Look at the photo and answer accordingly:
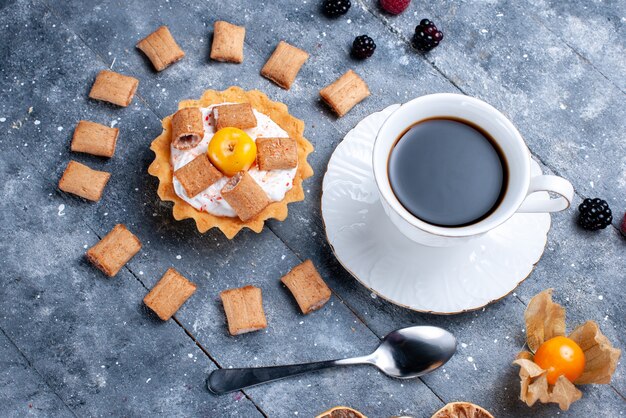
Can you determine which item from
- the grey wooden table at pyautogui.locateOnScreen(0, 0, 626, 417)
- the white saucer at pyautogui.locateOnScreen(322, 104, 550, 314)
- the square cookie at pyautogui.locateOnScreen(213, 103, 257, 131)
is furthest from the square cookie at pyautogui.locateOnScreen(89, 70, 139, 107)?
the white saucer at pyautogui.locateOnScreen(322, 104, 550, 314)

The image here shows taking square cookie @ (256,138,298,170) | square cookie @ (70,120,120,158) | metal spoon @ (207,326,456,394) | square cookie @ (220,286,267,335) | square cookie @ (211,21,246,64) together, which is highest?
square cookie @ (211,21,246,64)

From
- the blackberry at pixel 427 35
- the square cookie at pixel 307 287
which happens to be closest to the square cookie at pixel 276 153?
the square cookie at pixel 307 287

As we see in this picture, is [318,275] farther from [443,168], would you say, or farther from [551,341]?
[551,341]

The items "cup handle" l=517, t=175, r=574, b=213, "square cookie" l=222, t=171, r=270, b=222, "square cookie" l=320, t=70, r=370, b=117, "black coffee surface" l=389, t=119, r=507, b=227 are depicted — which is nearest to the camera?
"cup handle" l=517, t=175, r=574, b=213

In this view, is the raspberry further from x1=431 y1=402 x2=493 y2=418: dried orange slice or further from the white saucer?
x1=431 y1=402 x2=493 y2=418: dried orange slice

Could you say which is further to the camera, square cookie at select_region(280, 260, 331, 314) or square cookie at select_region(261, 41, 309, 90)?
square cookie at select_region(261, 41, 309, 90)
